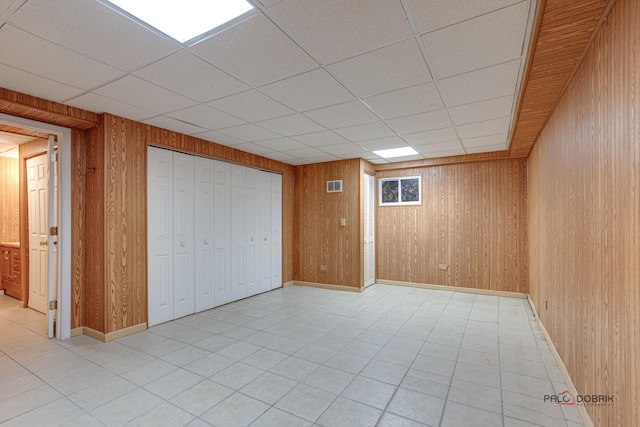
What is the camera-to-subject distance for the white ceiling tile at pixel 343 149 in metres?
4.96

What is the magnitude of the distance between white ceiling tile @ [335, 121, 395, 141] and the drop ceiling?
38 millimetres

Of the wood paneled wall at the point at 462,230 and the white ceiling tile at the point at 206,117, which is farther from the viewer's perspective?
the wood paneled wall at the point at 462,230

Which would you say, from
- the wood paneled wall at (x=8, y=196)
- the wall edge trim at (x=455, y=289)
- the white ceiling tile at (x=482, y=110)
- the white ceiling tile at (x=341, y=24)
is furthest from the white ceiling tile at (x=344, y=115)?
the wood paneled wall at (x=8, y=196)

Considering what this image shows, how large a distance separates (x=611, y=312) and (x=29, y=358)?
4832mm

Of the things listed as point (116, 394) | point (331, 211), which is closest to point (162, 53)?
Answer: point (116, 394)

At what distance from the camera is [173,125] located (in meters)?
3.97

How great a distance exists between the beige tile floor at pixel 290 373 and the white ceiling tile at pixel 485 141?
8.63 ft

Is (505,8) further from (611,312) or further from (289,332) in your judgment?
(289,332)

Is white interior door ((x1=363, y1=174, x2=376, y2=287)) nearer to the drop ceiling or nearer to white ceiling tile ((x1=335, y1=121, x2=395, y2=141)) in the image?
white ceiling tile ((x1=335, y1=121, x2=395, y2=141))

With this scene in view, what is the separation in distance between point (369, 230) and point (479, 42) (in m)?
4.62

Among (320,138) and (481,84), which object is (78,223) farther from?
(481,84)

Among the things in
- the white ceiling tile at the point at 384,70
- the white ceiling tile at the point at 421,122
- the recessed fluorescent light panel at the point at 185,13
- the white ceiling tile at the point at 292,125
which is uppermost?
the recessed fluorescent light panel at the point at 185,13

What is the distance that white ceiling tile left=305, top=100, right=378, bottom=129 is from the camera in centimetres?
330

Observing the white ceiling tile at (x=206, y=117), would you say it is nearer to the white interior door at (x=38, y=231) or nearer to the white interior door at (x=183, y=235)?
the white interior door at (x=183, y=235)
